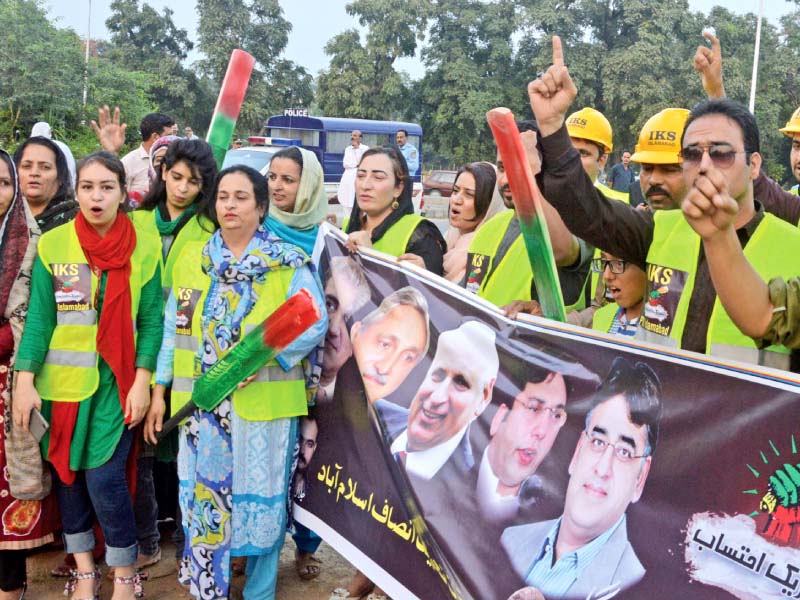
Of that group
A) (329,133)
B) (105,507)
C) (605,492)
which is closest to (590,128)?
(605,492)

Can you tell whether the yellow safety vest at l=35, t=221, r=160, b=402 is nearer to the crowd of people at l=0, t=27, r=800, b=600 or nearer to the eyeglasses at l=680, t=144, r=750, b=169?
the crowd of people at l=0, t=27, r=800, b=600

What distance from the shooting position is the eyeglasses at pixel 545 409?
265 cm

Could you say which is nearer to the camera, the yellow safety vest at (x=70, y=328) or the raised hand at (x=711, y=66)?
the raised hand at (x=711, y=66)

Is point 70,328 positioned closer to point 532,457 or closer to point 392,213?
point 392,213

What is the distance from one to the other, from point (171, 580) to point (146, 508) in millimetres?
337

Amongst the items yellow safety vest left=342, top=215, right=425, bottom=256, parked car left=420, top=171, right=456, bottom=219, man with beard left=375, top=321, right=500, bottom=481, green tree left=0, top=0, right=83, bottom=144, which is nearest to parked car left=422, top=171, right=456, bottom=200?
parked car left=420, top=171, right=456, bottom=219

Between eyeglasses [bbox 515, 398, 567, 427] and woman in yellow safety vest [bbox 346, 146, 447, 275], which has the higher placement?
woman in yellow safety vest [bbox 346, 146, 447, 275]

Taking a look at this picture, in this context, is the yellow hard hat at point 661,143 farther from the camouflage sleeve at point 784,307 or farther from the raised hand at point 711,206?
the raised hand at point 711,206

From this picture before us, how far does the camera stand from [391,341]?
338 centimetres

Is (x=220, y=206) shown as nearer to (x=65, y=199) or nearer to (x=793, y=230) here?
(x=65, y=199)

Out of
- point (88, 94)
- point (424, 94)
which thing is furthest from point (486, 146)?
point (88, 94)

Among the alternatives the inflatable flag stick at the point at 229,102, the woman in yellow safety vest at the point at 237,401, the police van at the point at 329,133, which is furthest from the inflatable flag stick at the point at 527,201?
the police van at the point at 329,133

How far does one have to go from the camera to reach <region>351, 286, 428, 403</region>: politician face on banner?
129 inches

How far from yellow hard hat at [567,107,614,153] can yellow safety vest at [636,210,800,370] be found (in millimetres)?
1355
